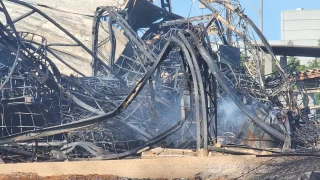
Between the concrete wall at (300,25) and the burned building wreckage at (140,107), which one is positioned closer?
the burned building wreckage at (140,107)

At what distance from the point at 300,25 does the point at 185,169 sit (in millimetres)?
45821

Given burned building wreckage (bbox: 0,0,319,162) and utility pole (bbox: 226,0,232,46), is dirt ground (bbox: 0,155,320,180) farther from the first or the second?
utility pole (bbox: 226,0,232,46)

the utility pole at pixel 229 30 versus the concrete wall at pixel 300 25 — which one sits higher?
the concrete wall at pixel 300 25

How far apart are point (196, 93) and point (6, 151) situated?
15.2ft

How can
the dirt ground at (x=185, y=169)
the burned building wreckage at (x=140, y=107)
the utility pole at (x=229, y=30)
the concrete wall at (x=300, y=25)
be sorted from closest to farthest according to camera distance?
1. the dirt ground at (x=185, y=169)
2. the burned building wreckage at (x=140, y=107)
3. the utility pole at (x=229, y=30)
4. the concrete wall at (x=300, y=25)

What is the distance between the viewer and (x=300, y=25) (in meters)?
53.8

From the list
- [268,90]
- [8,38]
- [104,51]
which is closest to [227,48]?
[268,90]

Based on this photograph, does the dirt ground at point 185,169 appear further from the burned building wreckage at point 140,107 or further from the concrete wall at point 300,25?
the concrete wall at point 300,25

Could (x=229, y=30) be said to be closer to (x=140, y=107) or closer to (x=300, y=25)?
(x=140, y=107)

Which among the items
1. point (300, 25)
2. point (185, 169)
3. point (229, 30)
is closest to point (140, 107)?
point (185, 169)

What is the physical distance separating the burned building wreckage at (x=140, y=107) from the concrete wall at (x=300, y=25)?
3556cm

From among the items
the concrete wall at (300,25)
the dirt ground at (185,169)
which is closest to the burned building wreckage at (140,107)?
the dirt ground at (185,169)

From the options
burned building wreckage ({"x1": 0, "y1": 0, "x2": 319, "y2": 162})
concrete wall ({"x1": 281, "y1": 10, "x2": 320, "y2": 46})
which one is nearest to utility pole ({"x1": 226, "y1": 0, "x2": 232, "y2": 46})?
burned building wreckage ({"x1": 0, "y1": 0, "x2": 319, "y2": 162})

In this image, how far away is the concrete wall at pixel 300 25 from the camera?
177 ft
